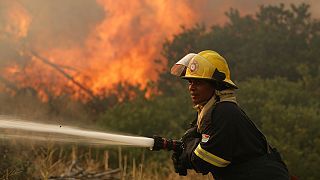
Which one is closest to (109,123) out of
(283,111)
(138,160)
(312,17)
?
(138,160)

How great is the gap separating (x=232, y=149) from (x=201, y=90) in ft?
1.89

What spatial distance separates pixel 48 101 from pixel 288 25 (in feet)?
45.2

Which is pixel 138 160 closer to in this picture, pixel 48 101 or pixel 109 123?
pixel 109 123

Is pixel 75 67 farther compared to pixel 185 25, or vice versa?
pixel 185 25

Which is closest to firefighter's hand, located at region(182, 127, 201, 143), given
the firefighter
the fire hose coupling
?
the firefighter

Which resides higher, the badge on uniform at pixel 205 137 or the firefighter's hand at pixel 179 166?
the badge on uniform at pixel 205 137

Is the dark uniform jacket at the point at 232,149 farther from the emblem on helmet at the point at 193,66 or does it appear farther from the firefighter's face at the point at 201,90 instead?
the emblem on helmet at the point at 193,66

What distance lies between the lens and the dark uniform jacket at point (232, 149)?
3.55 m

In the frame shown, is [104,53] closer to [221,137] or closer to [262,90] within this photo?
[262,90]

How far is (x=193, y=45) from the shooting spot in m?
24.6

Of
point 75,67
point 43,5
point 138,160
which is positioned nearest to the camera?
point 138,160

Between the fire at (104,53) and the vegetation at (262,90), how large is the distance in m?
0.97

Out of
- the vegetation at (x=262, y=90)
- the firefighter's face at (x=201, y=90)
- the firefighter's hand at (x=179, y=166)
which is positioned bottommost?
the firefighter's hand at (x=179, y=166)

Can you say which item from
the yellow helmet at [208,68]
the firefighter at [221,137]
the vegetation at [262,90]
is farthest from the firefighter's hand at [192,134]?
the vegetation at [262,90]
